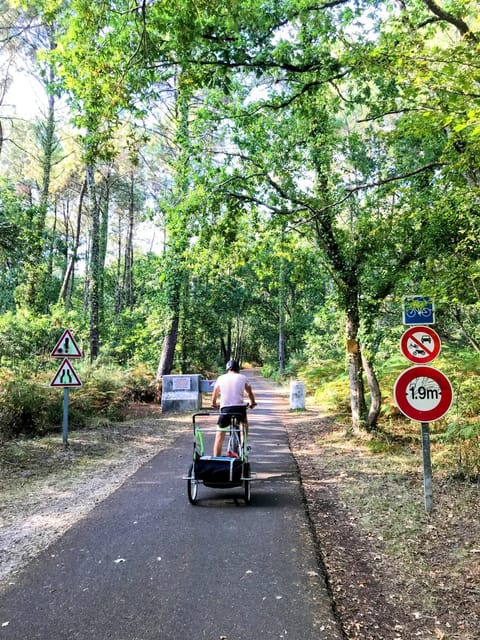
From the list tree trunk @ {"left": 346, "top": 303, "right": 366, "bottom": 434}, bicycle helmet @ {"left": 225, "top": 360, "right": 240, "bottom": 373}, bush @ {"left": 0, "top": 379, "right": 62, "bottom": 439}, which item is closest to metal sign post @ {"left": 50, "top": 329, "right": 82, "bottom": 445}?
bush @ {"left": 0, "top": 379, "right": 62, "bottom": 439}

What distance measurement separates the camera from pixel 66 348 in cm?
951

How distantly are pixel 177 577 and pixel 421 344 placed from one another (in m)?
4.02

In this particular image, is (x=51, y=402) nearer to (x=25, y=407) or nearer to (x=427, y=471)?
(x=25, y=407)

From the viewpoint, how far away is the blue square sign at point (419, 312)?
6.11 m

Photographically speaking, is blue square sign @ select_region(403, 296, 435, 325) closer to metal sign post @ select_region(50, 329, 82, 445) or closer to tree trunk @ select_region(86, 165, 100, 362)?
metal sign post @ select_region(50, 329, 82, 445)

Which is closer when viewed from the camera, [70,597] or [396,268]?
[70,597]

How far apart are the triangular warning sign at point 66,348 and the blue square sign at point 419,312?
6792 millimetres

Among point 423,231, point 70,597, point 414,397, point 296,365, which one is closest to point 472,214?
point 423,231

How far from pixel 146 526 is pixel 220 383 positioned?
2385 millimetres

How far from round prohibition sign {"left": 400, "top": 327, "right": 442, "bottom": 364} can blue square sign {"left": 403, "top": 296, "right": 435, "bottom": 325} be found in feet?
1.08

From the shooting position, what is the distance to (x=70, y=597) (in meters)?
3.48

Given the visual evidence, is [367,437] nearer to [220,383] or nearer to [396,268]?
[396,268]

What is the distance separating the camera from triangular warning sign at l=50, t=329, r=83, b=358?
30.9 ft

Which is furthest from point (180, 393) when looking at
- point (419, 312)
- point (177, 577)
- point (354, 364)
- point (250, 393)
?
point (177, 577)
